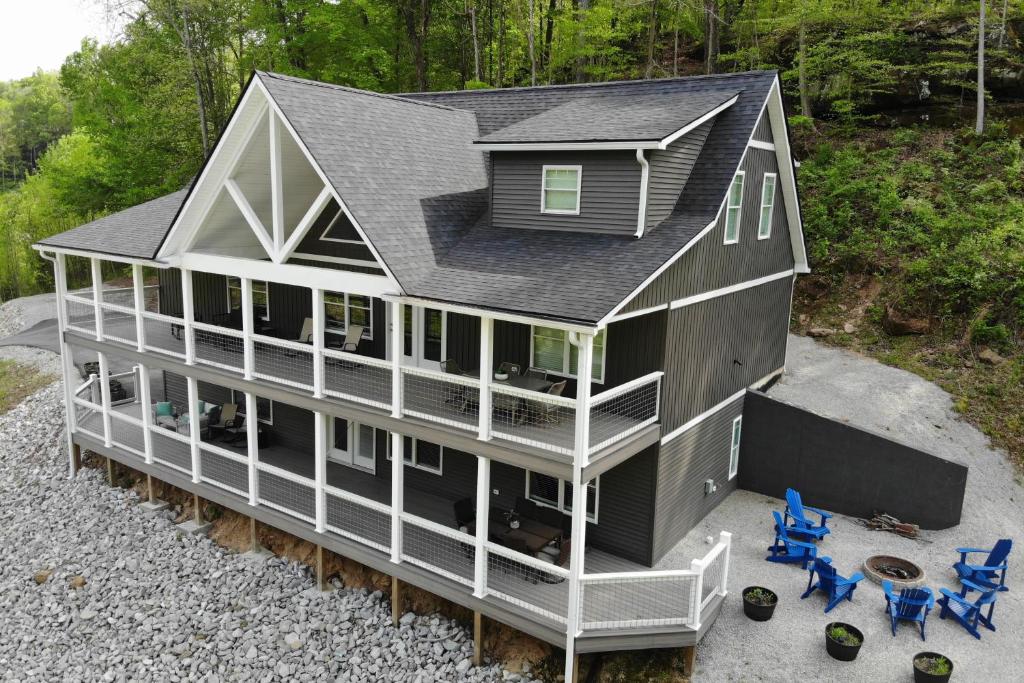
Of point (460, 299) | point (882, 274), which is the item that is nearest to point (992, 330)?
point (882, 274)

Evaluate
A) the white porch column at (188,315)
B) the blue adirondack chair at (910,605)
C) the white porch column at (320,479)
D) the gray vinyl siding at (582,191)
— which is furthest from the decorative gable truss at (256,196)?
the blue adirondack chair at (910,605)

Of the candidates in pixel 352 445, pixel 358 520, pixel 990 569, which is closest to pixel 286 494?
pixel 352 445

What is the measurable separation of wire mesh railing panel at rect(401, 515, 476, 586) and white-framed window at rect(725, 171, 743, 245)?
27.3 feet

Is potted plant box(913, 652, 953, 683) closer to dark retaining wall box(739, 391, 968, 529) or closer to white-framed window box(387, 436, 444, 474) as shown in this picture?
dark retaining wall box(739, 391, 968, 529)

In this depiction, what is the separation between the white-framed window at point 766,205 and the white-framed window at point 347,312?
9575 mm

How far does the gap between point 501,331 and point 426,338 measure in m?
2.19

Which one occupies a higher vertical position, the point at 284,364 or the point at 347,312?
the point at 347,312

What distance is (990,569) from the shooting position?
42.6 ft

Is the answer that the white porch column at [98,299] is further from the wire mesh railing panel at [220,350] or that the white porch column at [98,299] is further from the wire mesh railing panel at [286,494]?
the wire mesh railing panel at [286,494]

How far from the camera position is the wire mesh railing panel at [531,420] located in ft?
38.8

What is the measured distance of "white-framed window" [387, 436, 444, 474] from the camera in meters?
16.1

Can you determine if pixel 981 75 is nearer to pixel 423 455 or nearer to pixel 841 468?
pixel 841 468

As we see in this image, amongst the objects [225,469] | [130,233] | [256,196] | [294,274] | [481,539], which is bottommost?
[225,469]

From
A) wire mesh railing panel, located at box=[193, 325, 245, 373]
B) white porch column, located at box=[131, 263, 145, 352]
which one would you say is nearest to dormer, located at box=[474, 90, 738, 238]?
wire mesh railing panel, located at box=[193, 325, 245, 373]
